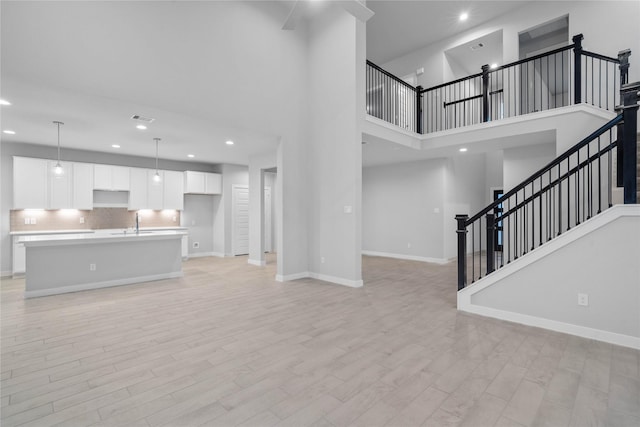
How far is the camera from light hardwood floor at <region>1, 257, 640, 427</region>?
6.24 feet

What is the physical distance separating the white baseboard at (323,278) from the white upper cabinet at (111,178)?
5.00m

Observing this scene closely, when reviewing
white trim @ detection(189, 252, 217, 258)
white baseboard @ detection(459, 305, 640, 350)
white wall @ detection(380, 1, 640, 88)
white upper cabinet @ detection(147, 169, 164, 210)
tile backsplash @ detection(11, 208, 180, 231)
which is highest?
white wall @ detection(380, 1, 640, 88)

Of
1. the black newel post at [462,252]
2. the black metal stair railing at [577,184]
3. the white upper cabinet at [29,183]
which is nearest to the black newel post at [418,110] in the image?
the black metal stair railing at [577,184]

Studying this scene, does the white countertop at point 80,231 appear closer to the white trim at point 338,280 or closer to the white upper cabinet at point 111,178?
the white upper cabinet at point 111,178

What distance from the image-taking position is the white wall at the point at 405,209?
26.3 ft

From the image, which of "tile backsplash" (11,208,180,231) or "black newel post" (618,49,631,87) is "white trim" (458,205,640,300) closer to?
"black newel post" (618,49,631,87)

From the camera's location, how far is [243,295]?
4766mm

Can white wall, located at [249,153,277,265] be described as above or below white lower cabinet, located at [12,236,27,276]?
above

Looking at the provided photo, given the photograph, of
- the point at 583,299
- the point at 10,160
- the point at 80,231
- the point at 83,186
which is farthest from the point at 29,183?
the point at 583,299

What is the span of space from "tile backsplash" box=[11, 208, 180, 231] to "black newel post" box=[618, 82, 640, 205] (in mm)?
9331

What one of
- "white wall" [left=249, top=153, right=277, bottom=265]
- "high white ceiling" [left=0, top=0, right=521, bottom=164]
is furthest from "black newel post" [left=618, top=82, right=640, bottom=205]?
"white wall" [left=249, top=153, right=277, bottom=265]

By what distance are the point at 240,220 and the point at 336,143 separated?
489 cm

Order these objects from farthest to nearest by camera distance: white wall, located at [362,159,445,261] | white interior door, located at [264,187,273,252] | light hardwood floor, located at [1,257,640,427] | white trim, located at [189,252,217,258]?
white interior door, located at [264,187,273,252], white trim, located at [189,252,217,258], white wall, located at [362,159,445,261], light hardwood floor, located at [1,257,640,427]

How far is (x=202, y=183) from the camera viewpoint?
8.76m
